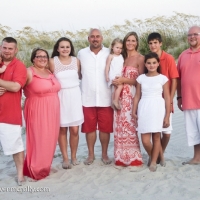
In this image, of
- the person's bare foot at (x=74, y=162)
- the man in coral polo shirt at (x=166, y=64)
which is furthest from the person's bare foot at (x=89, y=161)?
the man in coral polo shirt at (x=166, y=64)

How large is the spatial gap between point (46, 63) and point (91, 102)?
95cm

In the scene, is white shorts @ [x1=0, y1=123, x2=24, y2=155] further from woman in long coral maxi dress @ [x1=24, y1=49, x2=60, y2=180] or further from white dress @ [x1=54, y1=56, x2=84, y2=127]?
white dress @ [x1=54, y1=56, x2=84, y2=127]

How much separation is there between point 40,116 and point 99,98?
101 centimetres

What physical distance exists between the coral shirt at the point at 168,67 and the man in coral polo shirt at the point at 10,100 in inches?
79.5

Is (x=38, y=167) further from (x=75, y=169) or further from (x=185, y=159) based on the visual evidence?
(x=185, y=159)

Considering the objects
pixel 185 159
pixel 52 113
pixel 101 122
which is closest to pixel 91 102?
pixel 101 122

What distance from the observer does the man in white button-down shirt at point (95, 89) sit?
19.7ft

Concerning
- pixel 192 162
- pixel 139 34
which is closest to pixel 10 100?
pixel 192 162

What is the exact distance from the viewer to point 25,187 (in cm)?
528

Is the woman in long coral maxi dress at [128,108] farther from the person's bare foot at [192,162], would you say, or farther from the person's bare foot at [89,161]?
the person's bare foot at [192,162]

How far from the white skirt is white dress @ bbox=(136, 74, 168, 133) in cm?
95

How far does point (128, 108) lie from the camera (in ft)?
19.4

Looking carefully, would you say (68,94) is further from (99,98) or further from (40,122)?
(40,122)

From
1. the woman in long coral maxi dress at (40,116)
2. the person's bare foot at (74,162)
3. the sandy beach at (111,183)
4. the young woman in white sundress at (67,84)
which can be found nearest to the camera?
the sandy beach at (111,183)
